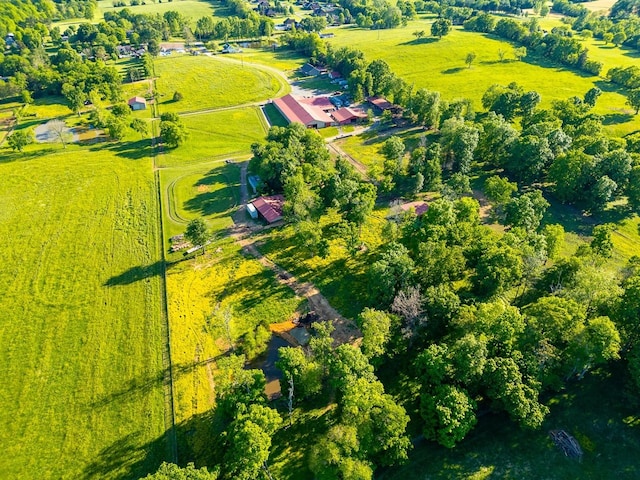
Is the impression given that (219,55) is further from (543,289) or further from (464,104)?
(543,289)

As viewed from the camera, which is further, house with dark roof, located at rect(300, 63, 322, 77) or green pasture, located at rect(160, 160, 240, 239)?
house with dark roof, located at rect(300, 63, 322, 77)

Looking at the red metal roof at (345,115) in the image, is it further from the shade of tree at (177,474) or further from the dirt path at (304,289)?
the shade of tree at (177,474)

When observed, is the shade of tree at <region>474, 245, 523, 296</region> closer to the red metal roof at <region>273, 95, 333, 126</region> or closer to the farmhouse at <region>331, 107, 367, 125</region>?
the red metal roof at <region>273, 95, 333, 126</region>

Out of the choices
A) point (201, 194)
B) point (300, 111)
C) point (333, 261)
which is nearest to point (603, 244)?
point (333, 261)

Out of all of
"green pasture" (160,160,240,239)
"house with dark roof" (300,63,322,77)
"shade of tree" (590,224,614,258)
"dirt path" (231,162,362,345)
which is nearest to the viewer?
"dirt path" (231,162,362,345)

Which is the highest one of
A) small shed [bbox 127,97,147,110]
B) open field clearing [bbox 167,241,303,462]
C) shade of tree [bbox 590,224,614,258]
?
small shed [bbox 127,97,147,110]

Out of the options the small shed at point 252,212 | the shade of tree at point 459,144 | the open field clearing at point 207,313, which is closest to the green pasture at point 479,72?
the shade of tree at point 459,144

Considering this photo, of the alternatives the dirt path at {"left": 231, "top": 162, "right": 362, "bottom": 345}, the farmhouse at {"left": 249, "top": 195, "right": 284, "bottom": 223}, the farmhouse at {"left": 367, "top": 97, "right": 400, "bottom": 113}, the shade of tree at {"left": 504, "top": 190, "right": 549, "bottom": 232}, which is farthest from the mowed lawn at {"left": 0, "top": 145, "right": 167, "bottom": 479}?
the farmhouse at {"left": 367, "top": 97, "right": 400, "bottom": 113}
